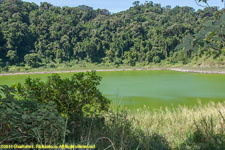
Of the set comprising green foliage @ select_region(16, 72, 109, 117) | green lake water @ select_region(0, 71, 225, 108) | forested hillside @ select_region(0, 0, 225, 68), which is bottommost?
green lake water @ select_region(0, 71, 225, 108)

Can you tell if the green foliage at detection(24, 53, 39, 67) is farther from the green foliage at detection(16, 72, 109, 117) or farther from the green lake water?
the green foliage at detection(16, 72, 109, 117)

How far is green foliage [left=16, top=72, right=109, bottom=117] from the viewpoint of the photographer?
9.77ft

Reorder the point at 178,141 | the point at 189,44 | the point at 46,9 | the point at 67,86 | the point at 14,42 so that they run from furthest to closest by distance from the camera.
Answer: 1. the point at 46,9
2. the point at 14,42
3. the point at 67,86
4. the point at 178,141
5. the point at 189,44

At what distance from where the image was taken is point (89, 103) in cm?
313

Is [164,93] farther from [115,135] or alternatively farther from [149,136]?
[115,135]

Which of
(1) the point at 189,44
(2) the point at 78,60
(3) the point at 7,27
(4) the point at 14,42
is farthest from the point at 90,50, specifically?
(1) the point at 189,44

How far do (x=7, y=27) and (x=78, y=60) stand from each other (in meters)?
16.1

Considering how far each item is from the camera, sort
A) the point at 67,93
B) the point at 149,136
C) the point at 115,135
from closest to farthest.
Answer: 1. the point at 115,135
2. the point at 149,136
3. the point at 67,93

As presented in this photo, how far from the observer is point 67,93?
9.81 feet

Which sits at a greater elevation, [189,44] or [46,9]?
[46,9]

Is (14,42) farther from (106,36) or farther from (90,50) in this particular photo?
(106,36)

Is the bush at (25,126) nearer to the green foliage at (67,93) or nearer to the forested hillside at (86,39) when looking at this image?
the green foliage at (67,93)

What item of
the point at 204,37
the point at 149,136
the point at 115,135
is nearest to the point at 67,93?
the point at 115,135

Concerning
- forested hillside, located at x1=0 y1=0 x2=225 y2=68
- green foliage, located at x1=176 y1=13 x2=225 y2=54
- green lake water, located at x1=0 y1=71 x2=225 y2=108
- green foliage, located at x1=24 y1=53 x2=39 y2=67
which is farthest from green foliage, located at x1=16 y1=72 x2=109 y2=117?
green foliage, located at x1=24 y1=53 x2=39 y2=67
